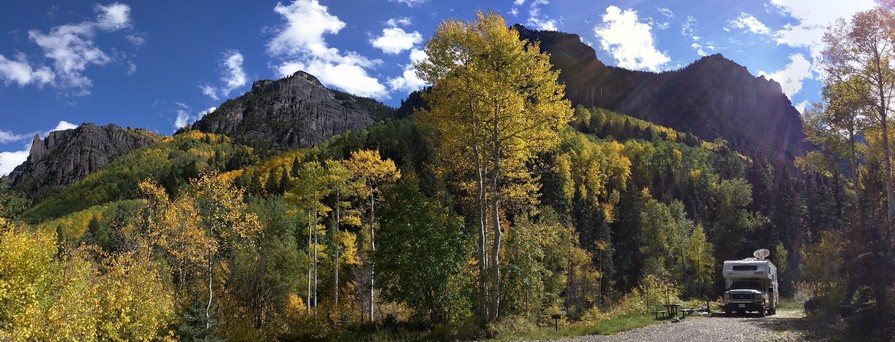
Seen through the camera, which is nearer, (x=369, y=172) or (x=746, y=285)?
(x=746, y=285)

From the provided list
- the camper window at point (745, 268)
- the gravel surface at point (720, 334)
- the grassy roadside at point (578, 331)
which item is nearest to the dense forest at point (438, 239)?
the grassy roadside at point (578, 331)

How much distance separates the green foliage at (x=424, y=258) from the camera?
685 inches

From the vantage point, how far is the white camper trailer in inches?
1009

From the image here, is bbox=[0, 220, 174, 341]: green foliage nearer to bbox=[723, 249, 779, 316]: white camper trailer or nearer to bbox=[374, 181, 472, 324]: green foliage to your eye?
bbox=[374, 181, 472, 324]: green foliage

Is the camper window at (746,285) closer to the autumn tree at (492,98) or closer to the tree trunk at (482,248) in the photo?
the autumn tree at (492,98)

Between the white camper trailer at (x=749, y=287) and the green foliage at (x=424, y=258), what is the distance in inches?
608

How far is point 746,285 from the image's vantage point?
27422mm

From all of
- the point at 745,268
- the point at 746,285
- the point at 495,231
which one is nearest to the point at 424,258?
the point at 495,231

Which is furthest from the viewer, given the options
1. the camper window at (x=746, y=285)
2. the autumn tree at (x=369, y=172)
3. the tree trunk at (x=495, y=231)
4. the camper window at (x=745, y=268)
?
the autumn tree at (x=369, y=172)

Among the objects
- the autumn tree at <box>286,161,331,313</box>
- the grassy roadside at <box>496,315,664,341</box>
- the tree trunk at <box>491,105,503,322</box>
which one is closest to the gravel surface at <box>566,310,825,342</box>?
the grassy roadside at <box>496,315,664,341</box>

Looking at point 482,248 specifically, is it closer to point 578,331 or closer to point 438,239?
point 438,239

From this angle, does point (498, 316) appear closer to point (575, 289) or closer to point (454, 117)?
point (454, 117)

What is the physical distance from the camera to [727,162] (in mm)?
133875

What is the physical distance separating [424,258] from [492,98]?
18.6 ft
